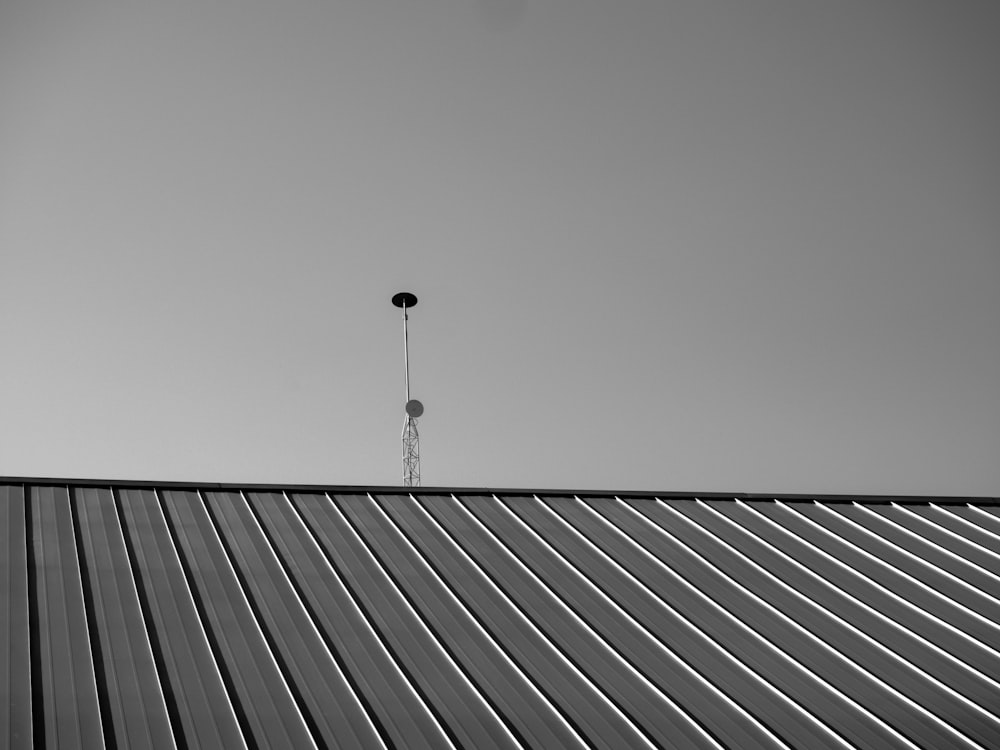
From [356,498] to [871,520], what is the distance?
603cm

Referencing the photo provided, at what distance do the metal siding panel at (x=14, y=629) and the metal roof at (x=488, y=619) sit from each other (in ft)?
0.09

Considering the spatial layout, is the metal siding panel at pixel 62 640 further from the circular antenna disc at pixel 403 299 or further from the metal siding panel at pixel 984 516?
the circular antenna disc at pixel 403 299

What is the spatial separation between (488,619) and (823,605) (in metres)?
3.17

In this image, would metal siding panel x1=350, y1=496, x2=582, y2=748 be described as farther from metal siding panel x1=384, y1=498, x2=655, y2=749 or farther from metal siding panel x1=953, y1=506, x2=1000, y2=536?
metal siding panel x1=953, y1=506, x2=1000, y2=536

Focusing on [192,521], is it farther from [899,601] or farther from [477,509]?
[899,601]

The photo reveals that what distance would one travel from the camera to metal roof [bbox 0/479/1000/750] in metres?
6.76

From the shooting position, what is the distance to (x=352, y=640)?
7953mm

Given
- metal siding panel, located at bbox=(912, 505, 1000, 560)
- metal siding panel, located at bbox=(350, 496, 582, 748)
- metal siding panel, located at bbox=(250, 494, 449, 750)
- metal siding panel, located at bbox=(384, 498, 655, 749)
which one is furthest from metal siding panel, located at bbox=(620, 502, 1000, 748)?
metal siding panel, located at bbox=(250, 494, 449, 750)

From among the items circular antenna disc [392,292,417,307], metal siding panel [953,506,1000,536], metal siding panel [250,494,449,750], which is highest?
circular antenna disc [392,292,417,307]

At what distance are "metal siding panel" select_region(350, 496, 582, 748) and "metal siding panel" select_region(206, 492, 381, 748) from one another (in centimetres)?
99

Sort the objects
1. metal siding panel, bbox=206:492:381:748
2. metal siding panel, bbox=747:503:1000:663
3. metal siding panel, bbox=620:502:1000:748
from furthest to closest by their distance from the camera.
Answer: metal siding panel, bbox=747:503:1000:663 < metal siding panel, bbox=620:502:1000:748 < metal siding panel, bbox=206:492:381:748

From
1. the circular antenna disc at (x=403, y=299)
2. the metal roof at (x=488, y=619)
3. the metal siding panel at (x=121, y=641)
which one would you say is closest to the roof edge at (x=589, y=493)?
the metal roof at (x=488, y=619)

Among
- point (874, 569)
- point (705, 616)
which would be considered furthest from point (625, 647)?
point (874, 569)

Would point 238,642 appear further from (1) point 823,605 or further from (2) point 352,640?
(1) point 823,605
